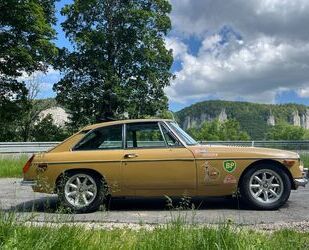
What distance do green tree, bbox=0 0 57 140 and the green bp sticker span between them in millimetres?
24994

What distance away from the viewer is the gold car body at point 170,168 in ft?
28.0

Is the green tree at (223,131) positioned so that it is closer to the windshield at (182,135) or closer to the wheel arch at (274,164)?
the windshield at (182,135)

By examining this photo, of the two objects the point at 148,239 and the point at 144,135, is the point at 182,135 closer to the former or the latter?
the point at 144,135

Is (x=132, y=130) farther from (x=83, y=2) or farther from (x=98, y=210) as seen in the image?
(x=83, y=2)

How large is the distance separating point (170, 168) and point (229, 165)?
95 centimetres

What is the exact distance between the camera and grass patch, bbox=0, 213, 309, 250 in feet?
15.3

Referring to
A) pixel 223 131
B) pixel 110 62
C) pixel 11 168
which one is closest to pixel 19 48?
pixel 110 62

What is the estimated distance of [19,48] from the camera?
3189cm

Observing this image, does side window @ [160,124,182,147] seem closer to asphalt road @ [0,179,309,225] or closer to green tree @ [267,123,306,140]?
asphalt road @ [0,179,309,225]

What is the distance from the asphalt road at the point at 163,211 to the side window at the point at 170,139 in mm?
1068

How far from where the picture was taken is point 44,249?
459 centimetres

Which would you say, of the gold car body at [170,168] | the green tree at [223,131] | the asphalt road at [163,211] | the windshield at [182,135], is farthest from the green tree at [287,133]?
the gold car body at [170,168]

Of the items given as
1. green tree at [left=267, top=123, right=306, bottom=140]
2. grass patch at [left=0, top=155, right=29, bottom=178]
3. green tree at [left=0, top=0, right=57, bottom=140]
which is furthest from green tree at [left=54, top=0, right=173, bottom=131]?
green tree at [left=267, top=123, right=306, bottom=140]

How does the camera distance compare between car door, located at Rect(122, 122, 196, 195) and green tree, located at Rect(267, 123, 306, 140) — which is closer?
car door, located at Rect(122, 122, 196, 195)
